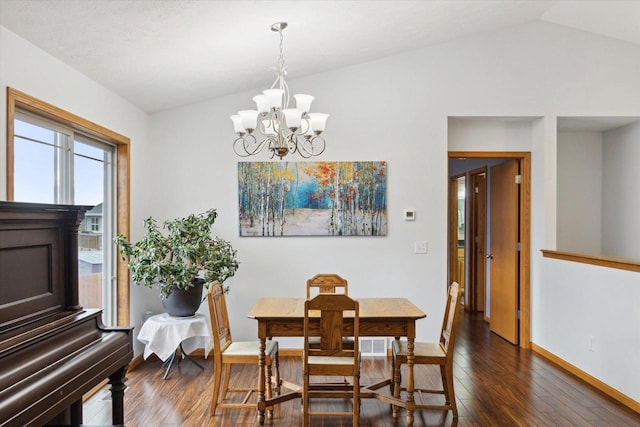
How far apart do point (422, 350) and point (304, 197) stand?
1997 mm

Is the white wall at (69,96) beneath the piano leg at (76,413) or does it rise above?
above

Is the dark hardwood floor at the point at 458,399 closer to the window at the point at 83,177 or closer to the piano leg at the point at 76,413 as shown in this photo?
the piano leg at the point at 76,413

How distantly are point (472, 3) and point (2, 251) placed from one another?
12.2 ft

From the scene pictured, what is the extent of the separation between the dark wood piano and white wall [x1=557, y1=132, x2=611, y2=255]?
4.87m

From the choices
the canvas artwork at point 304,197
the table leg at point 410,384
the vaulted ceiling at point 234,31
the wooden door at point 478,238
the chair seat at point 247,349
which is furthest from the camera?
the wooden door at point 478,238

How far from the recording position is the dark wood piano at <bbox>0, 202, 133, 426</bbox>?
1.60 metres

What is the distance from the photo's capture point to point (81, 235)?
344 centimetres

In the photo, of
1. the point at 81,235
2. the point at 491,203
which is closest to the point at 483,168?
the point at 491,203

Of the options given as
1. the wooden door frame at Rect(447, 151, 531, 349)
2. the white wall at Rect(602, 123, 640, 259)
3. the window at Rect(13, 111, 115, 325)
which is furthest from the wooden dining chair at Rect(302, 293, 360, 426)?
the white wall at Rect(602, 123, 640, 259)

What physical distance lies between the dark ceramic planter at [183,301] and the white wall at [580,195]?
13.6 feet

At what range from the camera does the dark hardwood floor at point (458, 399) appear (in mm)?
3006

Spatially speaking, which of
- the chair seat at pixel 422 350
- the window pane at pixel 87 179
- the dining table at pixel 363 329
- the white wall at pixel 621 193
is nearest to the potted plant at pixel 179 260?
the window pane at pixel 87 179

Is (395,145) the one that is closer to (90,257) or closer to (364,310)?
(364,310)

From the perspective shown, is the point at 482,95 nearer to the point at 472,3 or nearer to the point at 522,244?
the point at 472,3
